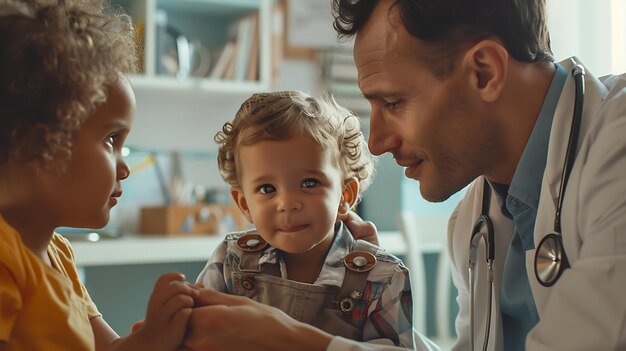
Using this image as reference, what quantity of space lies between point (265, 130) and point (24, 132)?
1.74 feet

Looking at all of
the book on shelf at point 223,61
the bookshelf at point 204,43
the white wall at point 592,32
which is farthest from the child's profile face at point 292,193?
the book on shelf at point 223,61

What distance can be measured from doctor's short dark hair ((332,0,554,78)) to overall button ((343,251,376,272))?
1.18 feet

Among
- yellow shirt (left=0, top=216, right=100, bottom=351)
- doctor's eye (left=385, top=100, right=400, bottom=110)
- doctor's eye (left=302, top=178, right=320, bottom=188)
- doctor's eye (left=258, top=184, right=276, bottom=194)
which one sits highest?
doctor's eye (left=385, top=100, right=400, bottom=110)

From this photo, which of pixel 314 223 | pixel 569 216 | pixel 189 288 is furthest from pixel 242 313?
pixel 569 216

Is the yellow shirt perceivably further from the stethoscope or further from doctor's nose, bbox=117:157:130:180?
the stethoscope

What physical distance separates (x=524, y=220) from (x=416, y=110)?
0.97 feet

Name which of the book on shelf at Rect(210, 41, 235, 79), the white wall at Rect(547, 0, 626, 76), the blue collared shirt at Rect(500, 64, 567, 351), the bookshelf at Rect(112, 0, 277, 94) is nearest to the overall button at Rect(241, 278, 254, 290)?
the blue collared shirt at Rect(500, 64, 567, 351)

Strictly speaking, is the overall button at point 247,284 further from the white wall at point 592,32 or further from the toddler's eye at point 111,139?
the white wall at point 592,32

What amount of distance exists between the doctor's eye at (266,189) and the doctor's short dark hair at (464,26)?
1.22 feet

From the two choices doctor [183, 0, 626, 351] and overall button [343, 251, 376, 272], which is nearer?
doctor [183, 0, 626, 351]

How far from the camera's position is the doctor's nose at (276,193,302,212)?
1.44 meters

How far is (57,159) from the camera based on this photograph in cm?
108

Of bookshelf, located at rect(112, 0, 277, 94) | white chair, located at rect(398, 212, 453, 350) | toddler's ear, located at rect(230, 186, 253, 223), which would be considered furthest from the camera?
white chair, located at rect(398, 212, 453, 350)

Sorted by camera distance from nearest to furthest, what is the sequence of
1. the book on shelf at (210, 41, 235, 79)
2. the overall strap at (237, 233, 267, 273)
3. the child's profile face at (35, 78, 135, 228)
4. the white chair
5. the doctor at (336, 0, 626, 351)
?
the child's profile face at (35, 78, 135, 228)
the doctor at (336, 0, 626, 351)
the overall strap at (237, 233, 267, 273)
the white chair
the book on shelf at (210, 41, 235, 79)
